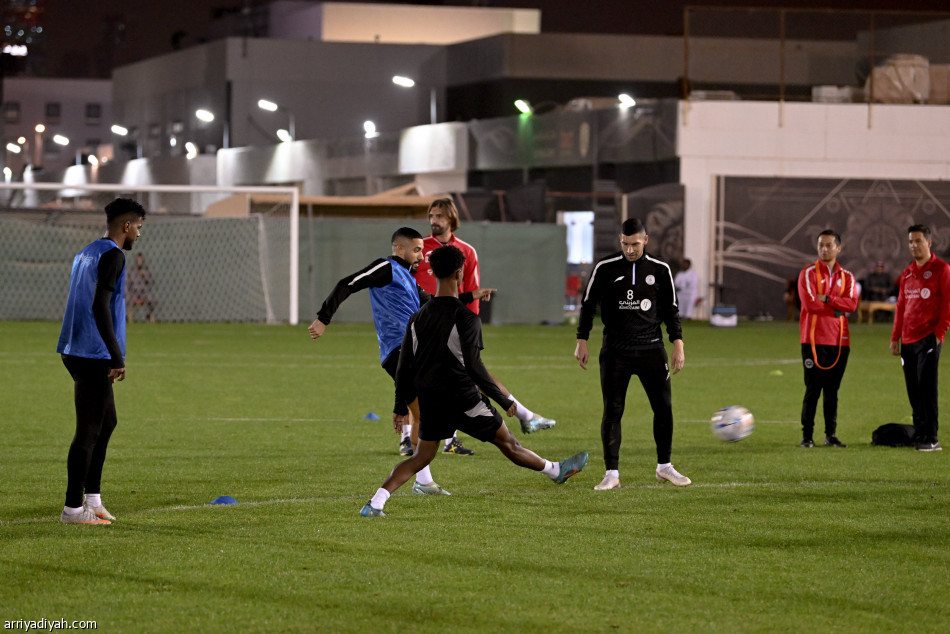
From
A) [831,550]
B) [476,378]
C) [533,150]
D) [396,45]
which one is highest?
[396,45]

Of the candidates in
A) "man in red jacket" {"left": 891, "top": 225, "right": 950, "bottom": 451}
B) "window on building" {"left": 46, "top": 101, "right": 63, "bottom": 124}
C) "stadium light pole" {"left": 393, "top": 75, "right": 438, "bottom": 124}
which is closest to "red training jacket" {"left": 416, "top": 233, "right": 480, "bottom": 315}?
"man in red jacket" {"left": 891, "top": 225, "right": 950, "bottom": 451}

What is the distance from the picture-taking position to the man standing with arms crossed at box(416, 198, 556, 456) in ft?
35.7

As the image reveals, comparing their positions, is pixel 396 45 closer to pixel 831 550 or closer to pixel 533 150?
pixel 533 150

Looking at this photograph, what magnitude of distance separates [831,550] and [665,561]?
102cm

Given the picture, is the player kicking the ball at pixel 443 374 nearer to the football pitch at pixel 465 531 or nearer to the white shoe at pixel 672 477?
the football pitch at pixel 465 531

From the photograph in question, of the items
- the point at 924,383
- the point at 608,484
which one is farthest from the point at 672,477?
the point at 924,383

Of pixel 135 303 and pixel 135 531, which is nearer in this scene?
pixel 135 531

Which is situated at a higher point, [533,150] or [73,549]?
[533,150]

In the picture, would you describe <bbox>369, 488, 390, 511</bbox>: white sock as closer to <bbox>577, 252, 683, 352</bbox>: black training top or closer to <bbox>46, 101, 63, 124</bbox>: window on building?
<bbox>577, 252, 683, 352</bbox>: black training top

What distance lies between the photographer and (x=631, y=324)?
9477 millimetres

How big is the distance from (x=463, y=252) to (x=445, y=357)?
2.76m

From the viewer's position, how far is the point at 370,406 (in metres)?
15.3

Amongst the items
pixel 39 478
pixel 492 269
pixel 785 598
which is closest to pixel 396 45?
pixel 492 269

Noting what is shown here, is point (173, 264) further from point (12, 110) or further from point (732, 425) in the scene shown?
point (12, 110)
